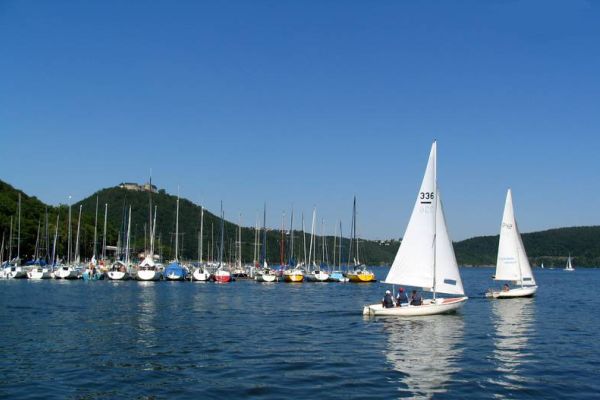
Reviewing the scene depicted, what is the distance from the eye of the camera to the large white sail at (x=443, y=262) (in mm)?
45062

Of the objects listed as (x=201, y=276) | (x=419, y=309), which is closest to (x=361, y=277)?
(x=201, y=276)

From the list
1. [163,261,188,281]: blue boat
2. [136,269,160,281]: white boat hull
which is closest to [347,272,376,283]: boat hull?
[163,261,188,281]: blue boat

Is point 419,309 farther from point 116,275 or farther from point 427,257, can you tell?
point 116,275

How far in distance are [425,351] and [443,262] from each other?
1478cm

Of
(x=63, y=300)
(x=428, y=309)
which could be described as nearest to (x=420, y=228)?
(x=428, y=309)

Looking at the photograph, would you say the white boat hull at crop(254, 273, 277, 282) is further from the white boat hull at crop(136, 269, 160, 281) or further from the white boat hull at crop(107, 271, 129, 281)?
the white boat hull at crop(107, 271, 129, 281)

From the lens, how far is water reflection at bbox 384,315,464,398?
79.2 feet

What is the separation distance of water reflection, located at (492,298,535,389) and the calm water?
0.30 ft

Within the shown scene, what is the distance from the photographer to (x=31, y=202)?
515 ft

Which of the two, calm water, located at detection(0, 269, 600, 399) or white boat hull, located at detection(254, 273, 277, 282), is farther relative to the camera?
white boat hull, located at detection(254, 273, 277, 282)

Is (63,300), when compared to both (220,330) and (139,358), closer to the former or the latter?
(220,330)

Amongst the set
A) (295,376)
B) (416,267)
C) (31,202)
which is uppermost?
(31,202)

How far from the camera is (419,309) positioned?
43.9 m

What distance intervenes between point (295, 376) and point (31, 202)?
146640 mm
